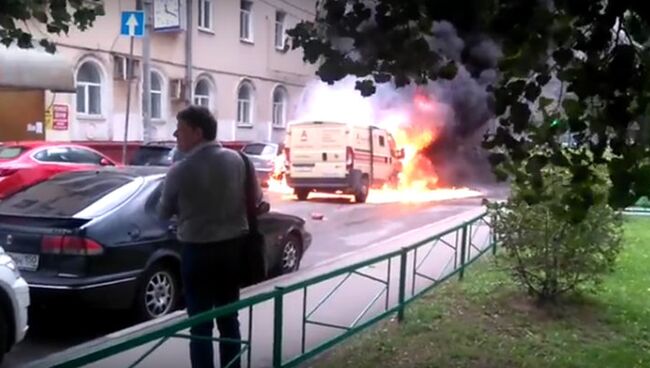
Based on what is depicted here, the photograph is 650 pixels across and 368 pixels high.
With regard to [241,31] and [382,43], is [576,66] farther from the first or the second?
[241,31]

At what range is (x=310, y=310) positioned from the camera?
6.21 meters

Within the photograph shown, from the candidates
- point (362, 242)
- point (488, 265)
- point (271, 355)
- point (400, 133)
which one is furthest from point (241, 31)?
point (271, 355)

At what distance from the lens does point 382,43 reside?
192 inches

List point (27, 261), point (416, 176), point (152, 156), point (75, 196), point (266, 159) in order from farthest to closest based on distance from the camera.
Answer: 1. point (416, 176)
2. point (266, 159)
3. point (152, 156)
4. point (75, 196)
5. point (27, 261)

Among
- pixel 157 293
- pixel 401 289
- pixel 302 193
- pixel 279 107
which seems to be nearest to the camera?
pixel 401 289

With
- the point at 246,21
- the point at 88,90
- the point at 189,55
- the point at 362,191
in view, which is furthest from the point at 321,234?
the point at 246,21

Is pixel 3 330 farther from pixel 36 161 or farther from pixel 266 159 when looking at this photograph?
pixel 266 159

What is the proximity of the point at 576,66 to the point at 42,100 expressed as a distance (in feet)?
60.7

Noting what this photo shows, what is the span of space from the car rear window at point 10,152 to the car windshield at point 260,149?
8.59 meters

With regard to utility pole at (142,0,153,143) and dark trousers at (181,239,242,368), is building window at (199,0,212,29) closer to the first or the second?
utility pole at (142,0,153,143)

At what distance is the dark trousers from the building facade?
13449mm

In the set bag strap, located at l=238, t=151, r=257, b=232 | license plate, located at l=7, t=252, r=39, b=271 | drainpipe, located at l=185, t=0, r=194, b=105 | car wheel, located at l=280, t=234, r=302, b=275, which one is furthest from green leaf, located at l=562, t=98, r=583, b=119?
drainpipe, located at l=185, t=0, r=194, b=105

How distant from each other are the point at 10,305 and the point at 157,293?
1825 mm

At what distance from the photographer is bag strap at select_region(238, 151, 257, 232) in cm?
459
